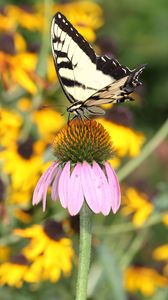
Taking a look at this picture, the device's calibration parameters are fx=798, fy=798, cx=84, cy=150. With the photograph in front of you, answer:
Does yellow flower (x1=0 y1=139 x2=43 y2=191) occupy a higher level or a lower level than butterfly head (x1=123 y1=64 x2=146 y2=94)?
lower

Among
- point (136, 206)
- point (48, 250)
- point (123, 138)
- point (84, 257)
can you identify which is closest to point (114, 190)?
point (84, 257)

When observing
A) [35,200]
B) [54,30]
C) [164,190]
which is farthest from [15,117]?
[35,200]

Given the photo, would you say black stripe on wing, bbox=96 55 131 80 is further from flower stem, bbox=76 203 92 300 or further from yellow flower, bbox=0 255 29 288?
yellow flower, bbox=0 255 29 288

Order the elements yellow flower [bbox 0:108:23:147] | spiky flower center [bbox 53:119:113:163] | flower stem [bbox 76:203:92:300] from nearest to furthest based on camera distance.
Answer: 1. flower stem [bbox 76:203:92:300]
2. spiky flower center [bbox 53:119:113:163]
3. yellow flower [bbox 0:108:23:147]

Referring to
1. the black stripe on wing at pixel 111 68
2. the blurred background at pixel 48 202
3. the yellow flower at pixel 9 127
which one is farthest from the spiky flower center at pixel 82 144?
the yellow flower at pixel 9 127

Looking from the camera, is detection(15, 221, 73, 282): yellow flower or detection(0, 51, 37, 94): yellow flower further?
detection(0, 51, 37, 94): yellow flower

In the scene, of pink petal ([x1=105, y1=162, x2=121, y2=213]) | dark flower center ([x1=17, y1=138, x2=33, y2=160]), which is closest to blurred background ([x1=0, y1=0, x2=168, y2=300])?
dark flower center ([x1=17, y1=138, x2=33, y2=160])

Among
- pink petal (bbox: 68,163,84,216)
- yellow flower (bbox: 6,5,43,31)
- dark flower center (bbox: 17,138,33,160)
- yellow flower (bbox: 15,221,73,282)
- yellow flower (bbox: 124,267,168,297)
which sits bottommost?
yellow flower (bbox: 124,267,168,297)
